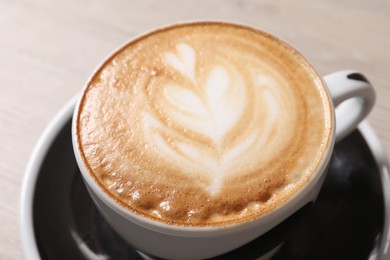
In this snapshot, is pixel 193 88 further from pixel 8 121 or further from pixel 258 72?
pixel 8 121

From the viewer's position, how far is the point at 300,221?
0.76m

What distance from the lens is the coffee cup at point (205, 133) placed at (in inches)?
25.5

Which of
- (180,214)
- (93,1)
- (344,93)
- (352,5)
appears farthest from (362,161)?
(93,1)

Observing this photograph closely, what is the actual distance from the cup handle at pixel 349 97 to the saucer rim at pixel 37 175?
77mm

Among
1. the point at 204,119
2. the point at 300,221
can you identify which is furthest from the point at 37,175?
the point at 300,221

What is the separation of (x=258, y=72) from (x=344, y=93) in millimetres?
137

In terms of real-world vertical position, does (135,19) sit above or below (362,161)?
above

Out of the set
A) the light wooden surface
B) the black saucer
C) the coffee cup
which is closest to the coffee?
the coffee cup

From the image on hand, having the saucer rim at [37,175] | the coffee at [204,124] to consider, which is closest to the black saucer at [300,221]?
the saucer rim at [37,175]

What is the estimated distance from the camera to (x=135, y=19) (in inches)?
48.6

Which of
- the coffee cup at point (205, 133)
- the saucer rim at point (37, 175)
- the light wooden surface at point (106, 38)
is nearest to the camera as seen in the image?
the coffee cup at point (205, 133)

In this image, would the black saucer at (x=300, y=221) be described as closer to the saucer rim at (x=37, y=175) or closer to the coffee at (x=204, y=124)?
the saucer rim at (x=37, y=175)

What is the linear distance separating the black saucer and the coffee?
123 mm

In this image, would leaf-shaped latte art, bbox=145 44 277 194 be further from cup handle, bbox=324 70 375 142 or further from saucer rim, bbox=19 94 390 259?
saucer rim, bbox=19 94 390 259
